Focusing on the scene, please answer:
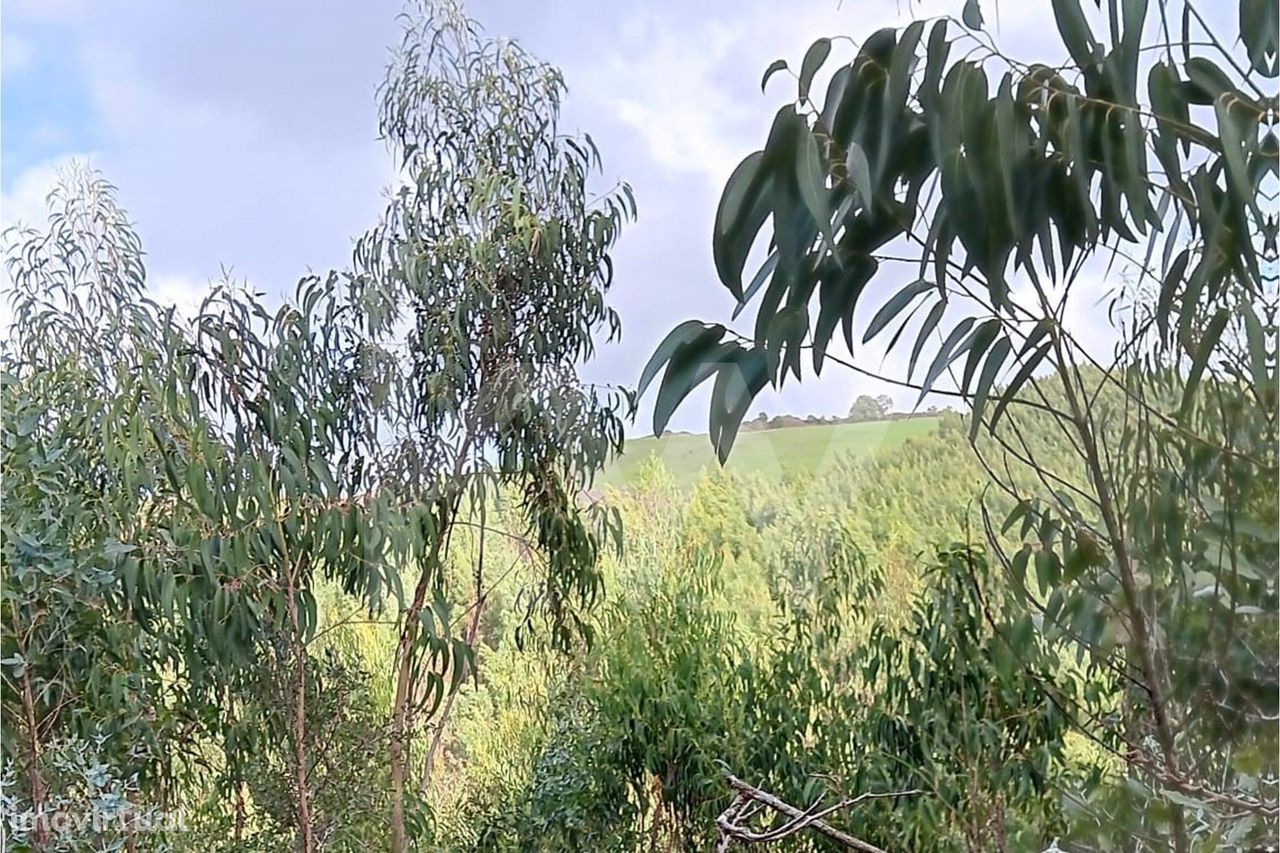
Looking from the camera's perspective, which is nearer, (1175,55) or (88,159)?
(1175,55)

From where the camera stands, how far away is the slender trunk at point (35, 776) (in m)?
1.57

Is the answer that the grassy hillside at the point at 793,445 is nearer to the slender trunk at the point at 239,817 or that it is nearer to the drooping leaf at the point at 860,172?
the drooping leaf at the point at 860,172

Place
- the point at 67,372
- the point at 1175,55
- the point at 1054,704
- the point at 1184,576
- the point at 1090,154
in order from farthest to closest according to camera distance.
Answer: the point at 67,372, the point at 1054,704, the point at 1184,576, the point at 1175,55, the point at 1090,154

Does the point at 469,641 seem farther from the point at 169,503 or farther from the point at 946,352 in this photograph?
the point at 946,352

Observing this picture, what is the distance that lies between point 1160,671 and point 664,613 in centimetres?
56

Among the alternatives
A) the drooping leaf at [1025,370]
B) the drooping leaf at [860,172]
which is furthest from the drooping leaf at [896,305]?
the drooping leaf at [860,172]

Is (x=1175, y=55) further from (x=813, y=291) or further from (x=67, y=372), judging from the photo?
(x=67, y=372)

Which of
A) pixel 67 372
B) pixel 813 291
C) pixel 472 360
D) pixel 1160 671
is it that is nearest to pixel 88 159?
pixel 67 372

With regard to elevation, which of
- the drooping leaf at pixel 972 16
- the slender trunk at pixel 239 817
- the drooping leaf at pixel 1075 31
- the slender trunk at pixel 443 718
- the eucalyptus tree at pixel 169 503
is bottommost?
the slender trunk at pixel 239 817

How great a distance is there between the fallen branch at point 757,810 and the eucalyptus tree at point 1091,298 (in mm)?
251

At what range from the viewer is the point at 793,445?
1.33m

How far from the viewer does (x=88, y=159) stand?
1.55m

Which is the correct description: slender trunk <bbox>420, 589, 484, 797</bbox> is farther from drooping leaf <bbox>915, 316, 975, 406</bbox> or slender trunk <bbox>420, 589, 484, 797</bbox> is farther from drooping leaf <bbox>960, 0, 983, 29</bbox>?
drooping leaf <bbox>960, 0, 983, 29</bbox>

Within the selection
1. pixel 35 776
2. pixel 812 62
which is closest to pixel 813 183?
pixel 812 62
